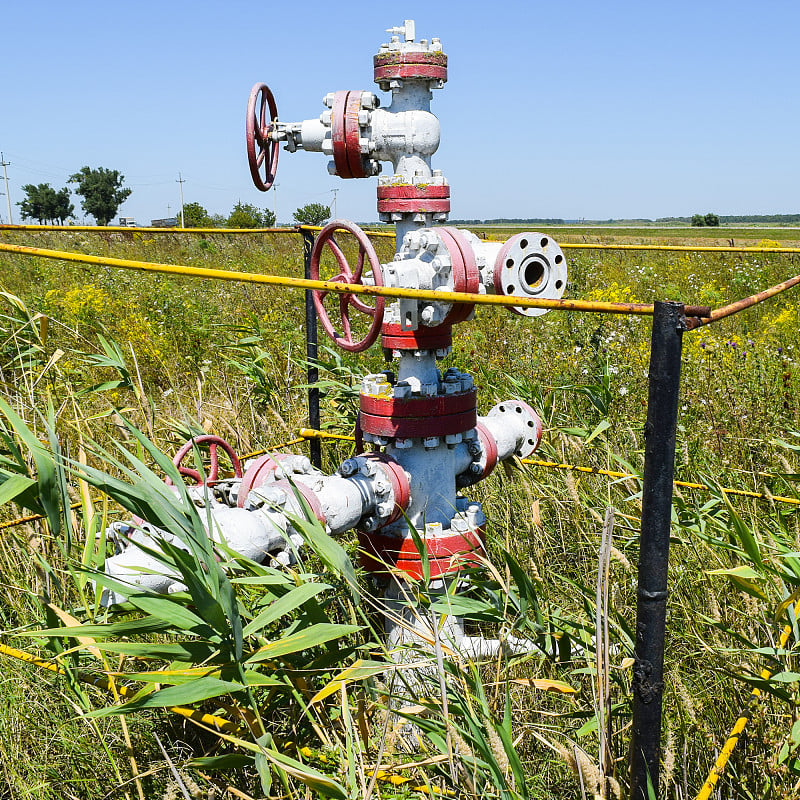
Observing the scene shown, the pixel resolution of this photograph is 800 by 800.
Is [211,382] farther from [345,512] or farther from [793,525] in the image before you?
[793,525]

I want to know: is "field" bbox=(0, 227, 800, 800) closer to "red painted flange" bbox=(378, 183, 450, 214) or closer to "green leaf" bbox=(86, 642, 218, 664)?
"green leaf" bbox=(86, 642, 218, 664)

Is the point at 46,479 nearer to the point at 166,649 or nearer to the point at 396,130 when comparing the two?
the point at 166,649

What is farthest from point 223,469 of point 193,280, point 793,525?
point 193,280

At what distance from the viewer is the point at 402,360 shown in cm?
210

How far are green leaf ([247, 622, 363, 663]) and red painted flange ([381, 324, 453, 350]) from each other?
983 millimetres

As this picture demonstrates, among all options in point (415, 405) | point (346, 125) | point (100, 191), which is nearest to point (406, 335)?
point (415, 405)

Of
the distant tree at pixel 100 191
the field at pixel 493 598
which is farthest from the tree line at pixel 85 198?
the field at pixel 493 598

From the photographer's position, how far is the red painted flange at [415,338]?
6.65 ft

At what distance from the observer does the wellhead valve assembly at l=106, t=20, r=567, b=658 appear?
178 centimetres

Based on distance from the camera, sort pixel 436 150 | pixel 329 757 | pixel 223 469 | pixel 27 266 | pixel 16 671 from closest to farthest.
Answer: pixel 329 757, pixel 16 671, pixel 436 150, pixel 223 469, pixel 27 266

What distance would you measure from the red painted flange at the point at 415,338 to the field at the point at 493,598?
460 millimetres

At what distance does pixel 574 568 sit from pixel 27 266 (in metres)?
6.42

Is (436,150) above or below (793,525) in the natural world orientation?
above

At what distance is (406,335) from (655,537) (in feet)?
3.64
